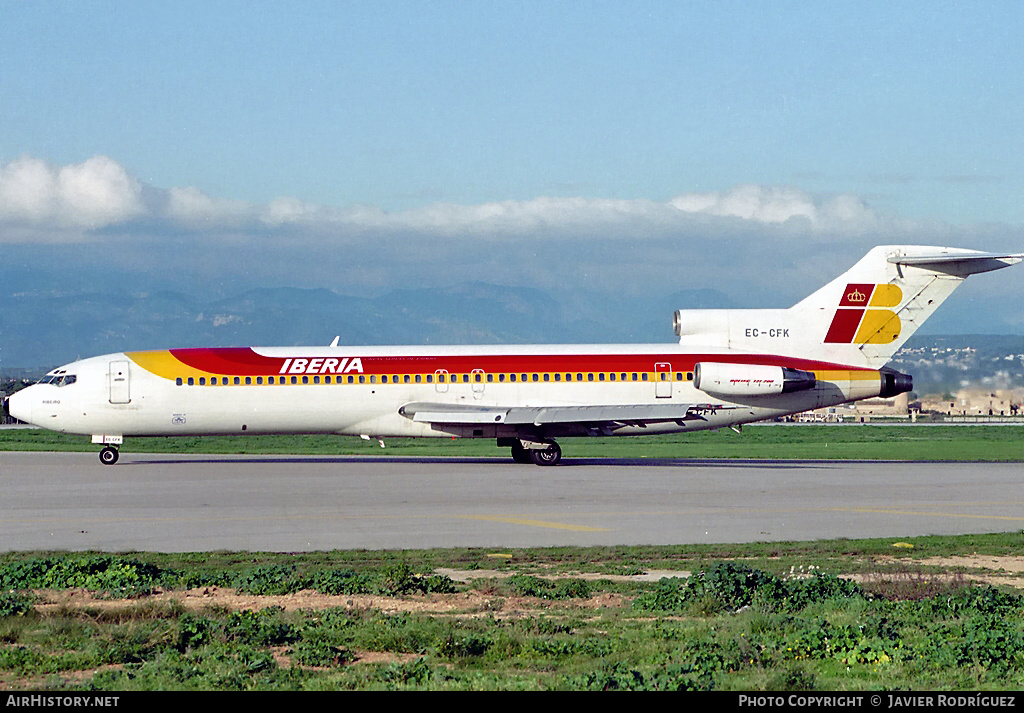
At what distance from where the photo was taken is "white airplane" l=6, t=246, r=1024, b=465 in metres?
37.5

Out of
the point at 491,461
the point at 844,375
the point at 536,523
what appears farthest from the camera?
the point at 491,461

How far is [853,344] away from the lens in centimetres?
3919

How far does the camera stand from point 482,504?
82.3 ft

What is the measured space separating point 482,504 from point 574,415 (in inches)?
466

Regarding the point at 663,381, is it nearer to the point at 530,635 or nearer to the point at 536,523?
the point at 536,523

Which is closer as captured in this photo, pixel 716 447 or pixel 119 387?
pixel 119 387

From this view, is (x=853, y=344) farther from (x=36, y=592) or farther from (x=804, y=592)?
(x=36, y=592)

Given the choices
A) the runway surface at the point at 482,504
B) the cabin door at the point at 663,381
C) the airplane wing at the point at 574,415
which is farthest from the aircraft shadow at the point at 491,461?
the cabin door at the point at 663,381

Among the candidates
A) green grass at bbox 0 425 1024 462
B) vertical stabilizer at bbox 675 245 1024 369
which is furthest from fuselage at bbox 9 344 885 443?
green grass at bbox 0 425 1024 462

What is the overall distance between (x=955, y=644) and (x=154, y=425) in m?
31.7

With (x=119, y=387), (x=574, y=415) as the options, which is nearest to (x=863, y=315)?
(x=574, y=415)

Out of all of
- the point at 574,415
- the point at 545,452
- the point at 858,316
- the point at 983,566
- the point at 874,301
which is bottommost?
the point at 983,566

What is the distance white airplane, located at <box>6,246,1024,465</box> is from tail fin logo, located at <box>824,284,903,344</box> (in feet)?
0.11

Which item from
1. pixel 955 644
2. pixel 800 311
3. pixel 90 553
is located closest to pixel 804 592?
pixel 955 644
